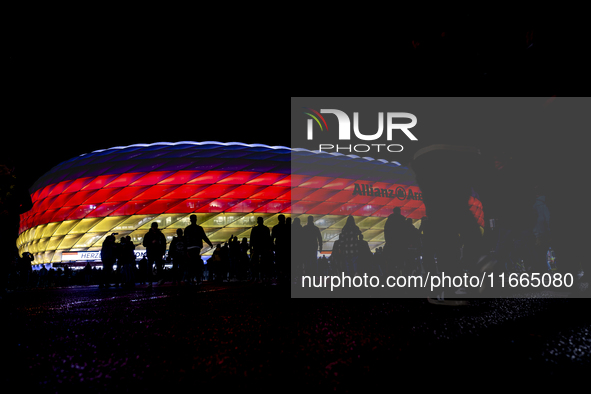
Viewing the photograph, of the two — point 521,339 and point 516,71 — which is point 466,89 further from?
point 521,339

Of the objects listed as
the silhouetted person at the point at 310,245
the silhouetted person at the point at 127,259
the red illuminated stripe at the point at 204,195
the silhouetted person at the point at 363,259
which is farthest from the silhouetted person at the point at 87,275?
the silhouetted person at the point at 363,259

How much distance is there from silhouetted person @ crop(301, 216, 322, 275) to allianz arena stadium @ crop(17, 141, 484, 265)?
18.8 metres

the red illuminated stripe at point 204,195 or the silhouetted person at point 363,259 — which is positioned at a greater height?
the red illuminated stripe at point 204,195

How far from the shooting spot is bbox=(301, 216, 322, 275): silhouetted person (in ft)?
23.4

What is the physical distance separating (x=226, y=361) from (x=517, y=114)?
2.82 meters

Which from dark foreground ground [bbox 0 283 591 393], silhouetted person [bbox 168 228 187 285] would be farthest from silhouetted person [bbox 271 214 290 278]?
dark foreground ground [bbox 0 283 591 393]

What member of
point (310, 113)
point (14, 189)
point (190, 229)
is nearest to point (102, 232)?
point (310, 113)

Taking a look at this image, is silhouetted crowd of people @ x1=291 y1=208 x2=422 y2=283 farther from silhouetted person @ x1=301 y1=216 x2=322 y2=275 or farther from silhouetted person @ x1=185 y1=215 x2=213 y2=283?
silhouetted person @ x1=185 y1=215 x2=213 y2=283

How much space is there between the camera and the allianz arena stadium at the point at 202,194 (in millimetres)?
25688

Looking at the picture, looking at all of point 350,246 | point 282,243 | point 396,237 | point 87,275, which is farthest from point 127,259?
point 87,275

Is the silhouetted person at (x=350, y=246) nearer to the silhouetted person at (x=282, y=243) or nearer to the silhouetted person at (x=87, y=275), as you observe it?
the silhouetted person at (x=282, y=243)

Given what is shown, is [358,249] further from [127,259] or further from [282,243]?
[127,259]

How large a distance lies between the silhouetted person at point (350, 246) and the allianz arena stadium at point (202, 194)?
1959 centimetres

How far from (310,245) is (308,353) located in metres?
6.17
